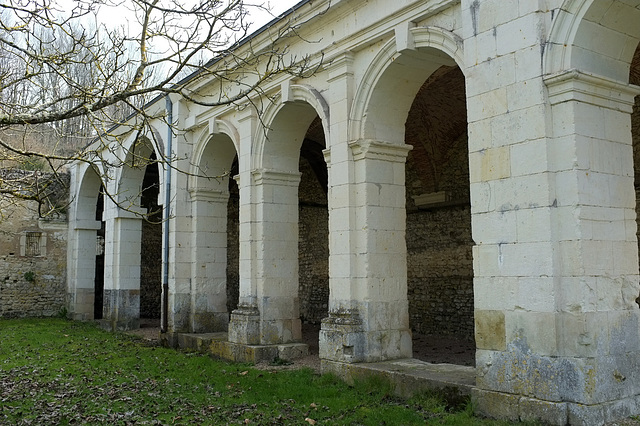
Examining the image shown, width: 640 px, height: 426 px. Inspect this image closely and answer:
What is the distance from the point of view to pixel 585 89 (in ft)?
17.7

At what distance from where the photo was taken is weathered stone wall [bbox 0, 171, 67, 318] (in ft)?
57.7

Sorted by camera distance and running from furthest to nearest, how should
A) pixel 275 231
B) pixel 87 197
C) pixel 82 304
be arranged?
1. pixel 87 197
2. pixel 82 304
3. pixel 275 231

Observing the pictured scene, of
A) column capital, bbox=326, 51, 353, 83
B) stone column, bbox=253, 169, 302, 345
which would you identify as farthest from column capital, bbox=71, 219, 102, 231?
column capital, bbox=326, 51, 353, 83

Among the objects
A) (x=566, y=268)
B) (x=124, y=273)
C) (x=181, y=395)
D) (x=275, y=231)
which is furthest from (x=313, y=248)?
(x=566, y=268)

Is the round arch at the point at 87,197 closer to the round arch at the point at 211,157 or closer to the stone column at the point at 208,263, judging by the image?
the round arch at the point at 211,157

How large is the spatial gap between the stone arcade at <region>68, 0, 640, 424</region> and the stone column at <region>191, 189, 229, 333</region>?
1.3 inches

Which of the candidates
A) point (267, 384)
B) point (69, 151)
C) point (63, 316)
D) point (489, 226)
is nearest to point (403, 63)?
point (489, 226)

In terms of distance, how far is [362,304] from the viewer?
302 inches

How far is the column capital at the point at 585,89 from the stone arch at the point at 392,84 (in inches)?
84.6

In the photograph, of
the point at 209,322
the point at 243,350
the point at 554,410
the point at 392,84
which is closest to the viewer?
the point at 554,410

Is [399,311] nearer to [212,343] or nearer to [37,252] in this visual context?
[212,343]

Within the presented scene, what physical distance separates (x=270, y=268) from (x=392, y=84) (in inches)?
142

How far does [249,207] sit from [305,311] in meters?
6.70

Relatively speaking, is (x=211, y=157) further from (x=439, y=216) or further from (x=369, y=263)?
(x=369, y=263)
